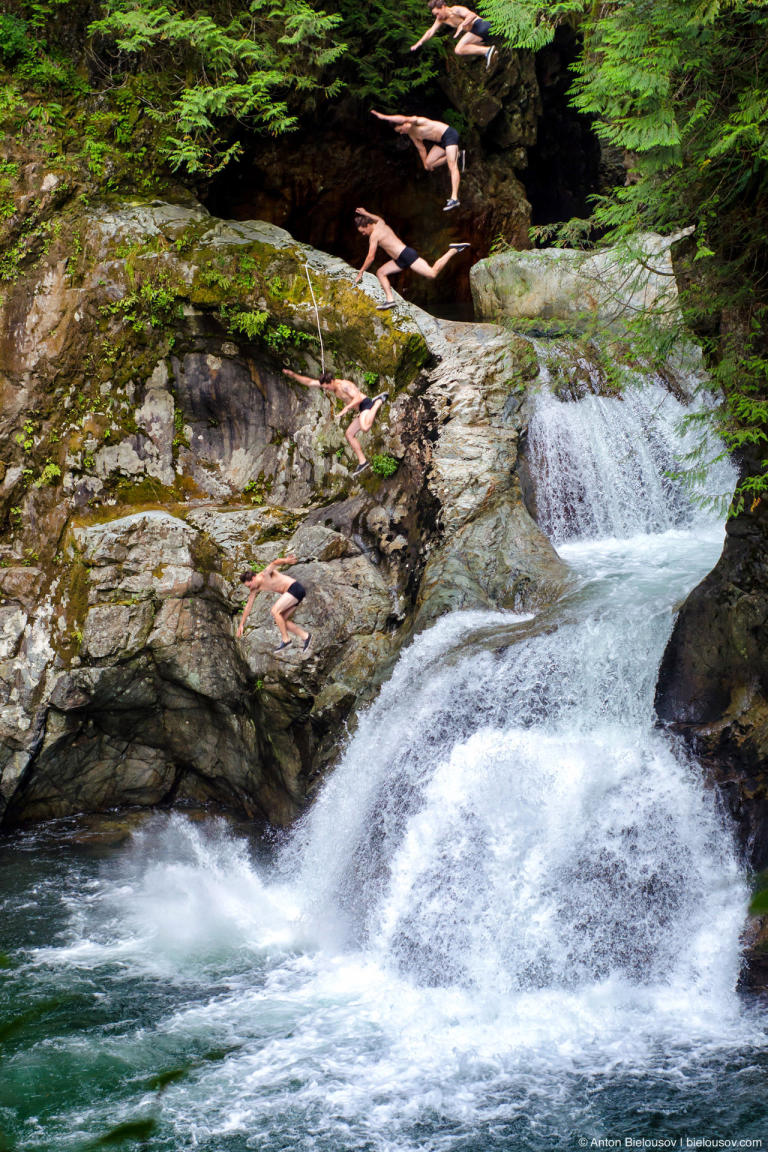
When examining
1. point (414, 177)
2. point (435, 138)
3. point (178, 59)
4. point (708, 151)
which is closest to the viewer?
point (708, 151)

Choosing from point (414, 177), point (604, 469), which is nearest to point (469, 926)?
point (604, 469)

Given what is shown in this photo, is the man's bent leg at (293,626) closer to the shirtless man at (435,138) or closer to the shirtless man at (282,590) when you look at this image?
the shirtless man at (282,590)

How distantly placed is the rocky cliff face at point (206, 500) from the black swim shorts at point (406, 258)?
Answer: 130 inches

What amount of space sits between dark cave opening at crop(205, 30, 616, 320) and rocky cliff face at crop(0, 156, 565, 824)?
9.59 feet

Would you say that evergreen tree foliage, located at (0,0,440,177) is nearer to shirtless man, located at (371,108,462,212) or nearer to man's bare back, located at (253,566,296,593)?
shirtless man, located at (371,108,462,212)

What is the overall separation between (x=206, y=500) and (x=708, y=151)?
7.09 meters

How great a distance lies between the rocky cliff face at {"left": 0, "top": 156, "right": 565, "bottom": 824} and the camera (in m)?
10.1

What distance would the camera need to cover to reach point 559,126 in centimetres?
1895

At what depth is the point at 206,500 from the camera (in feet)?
38.0

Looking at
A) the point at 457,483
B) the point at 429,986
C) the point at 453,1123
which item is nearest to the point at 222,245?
the point at 457,483

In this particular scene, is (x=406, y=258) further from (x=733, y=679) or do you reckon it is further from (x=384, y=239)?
(x=733, y=679)

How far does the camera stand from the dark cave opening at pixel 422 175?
580 inches

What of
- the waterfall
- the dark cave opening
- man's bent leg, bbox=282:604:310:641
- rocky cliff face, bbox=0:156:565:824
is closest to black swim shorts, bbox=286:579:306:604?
man's bent leg, bbox=282:604:310:641

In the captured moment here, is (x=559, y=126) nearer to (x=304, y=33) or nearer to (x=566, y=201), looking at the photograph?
(x=566, y=201)
